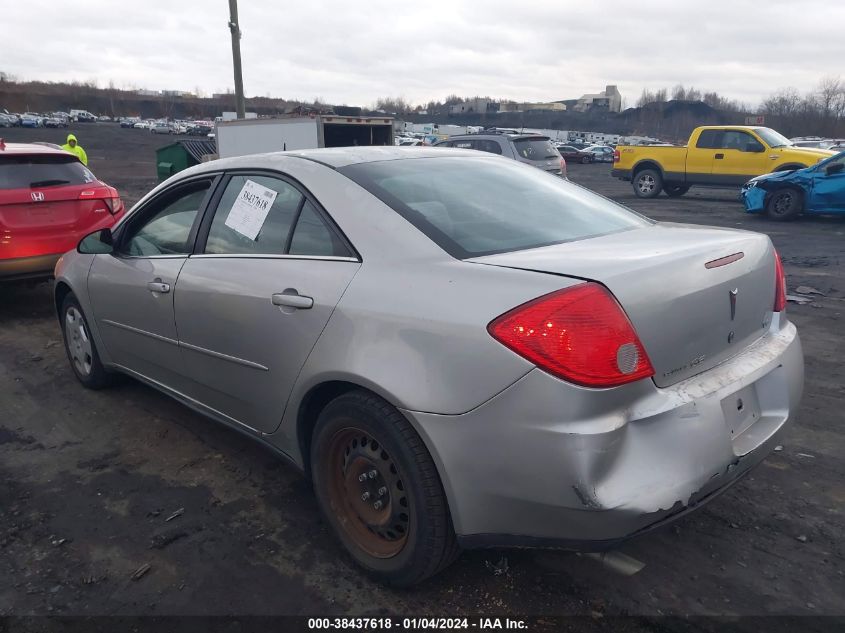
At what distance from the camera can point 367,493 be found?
8.32 feet

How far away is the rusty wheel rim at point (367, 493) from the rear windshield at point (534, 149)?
1186 centimetres

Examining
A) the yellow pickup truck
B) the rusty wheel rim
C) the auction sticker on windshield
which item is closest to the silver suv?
the yellow pickup truck

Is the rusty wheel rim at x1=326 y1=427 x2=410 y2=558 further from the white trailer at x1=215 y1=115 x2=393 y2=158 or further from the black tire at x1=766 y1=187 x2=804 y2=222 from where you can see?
the black tire at x1=766 y1=187 x2=804 y2=222

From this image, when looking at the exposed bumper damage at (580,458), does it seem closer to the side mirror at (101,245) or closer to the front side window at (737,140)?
the side mirror at (101,245)

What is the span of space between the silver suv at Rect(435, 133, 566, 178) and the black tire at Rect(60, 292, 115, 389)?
10097mm

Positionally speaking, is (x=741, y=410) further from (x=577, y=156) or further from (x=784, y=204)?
(x=577, y=156)

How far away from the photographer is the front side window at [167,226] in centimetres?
345

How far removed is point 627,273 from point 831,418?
264cm

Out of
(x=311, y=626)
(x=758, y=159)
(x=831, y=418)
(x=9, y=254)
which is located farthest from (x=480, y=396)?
(x=758, y=159)

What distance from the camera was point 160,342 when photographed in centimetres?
354

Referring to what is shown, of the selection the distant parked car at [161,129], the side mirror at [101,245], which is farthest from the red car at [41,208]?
the distant parked car at [161,129]

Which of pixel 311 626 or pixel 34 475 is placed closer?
pixel 311 626

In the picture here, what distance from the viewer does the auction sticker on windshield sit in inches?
119

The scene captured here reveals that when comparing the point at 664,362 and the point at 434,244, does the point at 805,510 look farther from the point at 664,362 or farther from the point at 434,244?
the point at 434,244
